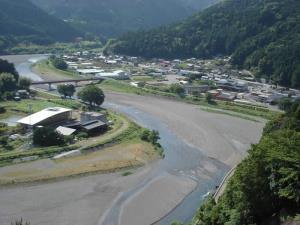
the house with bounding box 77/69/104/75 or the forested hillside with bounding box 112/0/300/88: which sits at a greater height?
the forested hillside with bounding box 112/0/300/88

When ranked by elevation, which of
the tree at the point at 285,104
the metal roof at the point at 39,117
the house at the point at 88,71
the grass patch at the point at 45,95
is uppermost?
the tree at the point at 285,104

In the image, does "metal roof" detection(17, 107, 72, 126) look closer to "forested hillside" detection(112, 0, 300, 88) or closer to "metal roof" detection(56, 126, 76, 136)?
"metal roof" detection(56, 126, 76, 136)

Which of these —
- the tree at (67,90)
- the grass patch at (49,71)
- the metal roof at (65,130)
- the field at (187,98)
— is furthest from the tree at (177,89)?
Result: the metal roof at (65,130)

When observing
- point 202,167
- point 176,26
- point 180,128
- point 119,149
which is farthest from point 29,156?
point 176,26

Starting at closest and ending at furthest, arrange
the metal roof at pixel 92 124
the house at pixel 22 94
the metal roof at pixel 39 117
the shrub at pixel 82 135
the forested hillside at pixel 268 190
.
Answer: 1. the forested hillside at pixel 268 190
2. the shrub at pixel 82 135
3. the metal roof at pixel 39 117
4. the metal roof at pixel 92 124
5. the house at pixel 22 94

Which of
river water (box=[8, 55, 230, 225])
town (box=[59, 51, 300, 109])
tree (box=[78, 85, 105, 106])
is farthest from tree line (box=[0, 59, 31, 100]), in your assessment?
town (box=[59, 51, 300, 109])

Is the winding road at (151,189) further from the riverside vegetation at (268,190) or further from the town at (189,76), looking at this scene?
the town at (189,76)

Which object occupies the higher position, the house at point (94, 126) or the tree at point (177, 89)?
the tree at point (177, 89)

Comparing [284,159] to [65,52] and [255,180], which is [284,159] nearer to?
[255,180]
